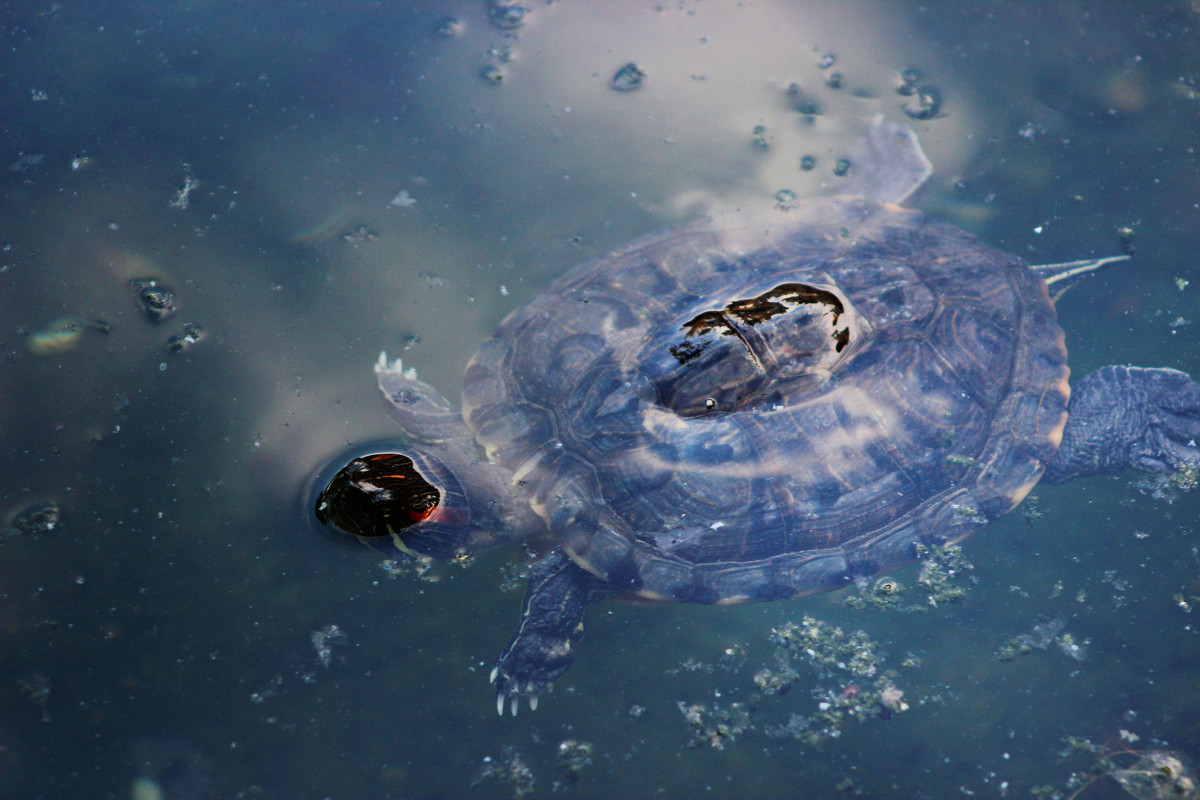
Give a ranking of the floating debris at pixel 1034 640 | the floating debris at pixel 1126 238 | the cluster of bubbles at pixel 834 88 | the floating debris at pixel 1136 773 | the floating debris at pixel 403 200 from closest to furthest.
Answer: the floating debris at pixel 1136 773 → the floating debris at pixel 1034 640 → the floating debris at pixel 403 200 → the floating debris at pixel 1126 238 → the cluster of bubbles at pixel 834 88

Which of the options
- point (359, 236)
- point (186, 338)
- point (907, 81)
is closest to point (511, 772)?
point (186, 338)

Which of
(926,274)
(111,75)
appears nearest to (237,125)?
(111,75)

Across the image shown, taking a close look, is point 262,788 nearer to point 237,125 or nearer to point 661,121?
point 237,125

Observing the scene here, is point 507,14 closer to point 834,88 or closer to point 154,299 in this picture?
point 834,88

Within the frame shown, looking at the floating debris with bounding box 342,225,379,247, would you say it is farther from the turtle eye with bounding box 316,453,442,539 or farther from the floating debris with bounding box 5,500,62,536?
the floating debris with bounding box 5,500,62,536

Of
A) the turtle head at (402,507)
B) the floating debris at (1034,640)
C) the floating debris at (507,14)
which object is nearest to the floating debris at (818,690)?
the floating debris at (1034,640)

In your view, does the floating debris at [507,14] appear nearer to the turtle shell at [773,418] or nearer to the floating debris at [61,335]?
the turtle shell at [773,418]

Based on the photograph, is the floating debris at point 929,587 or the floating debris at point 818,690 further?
the floating debris at point 929,587
